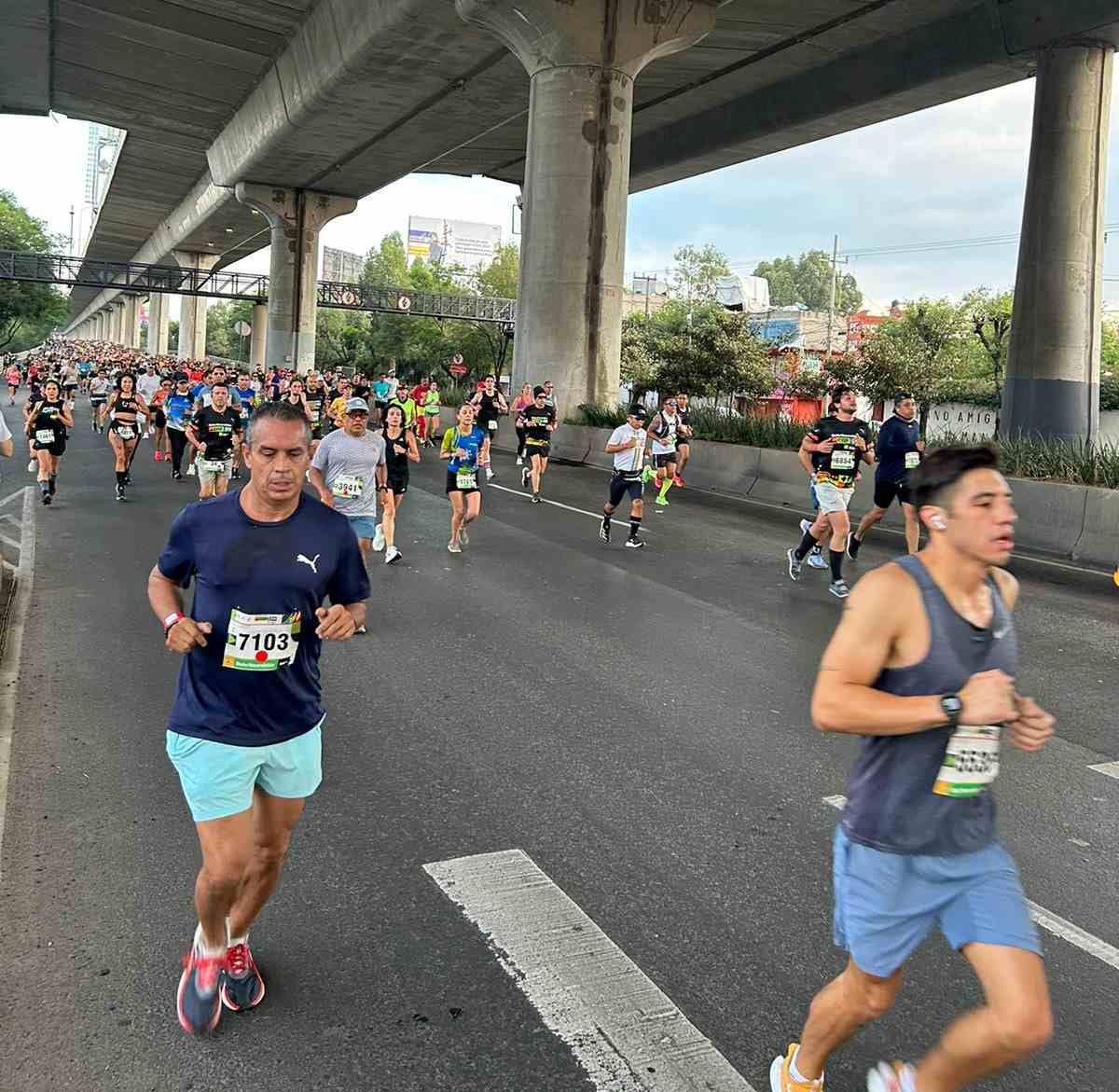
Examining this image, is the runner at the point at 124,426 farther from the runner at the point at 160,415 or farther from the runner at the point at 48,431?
the runner at the point at 160,415

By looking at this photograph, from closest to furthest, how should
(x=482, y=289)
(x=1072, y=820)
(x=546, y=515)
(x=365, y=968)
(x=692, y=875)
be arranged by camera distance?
(x=365, y=968) → (x=692, y=875) → (x=1072, y=820) → (x=546, y=515) → (x=482, y=289)

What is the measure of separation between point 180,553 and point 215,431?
11.9m

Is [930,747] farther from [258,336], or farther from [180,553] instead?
[258,336]

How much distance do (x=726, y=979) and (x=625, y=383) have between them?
153 feet

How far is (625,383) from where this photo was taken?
49.6 metres

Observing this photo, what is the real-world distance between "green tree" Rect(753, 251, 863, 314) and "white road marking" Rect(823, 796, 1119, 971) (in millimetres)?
156244

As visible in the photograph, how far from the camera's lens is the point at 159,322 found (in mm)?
97750

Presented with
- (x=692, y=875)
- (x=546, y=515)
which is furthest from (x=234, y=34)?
(x=692, y=875)

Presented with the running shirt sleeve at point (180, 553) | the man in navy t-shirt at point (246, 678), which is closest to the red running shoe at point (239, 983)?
the man in navy t-shirt at point (246, 678)

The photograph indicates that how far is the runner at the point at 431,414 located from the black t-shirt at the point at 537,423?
447 inches

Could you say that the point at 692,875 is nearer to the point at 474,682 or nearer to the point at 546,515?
the point at 474,682

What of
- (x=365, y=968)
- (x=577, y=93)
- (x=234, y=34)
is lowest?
(x=365, y=968)

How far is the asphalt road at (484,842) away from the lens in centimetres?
341

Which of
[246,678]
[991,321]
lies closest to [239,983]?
[246,678]
